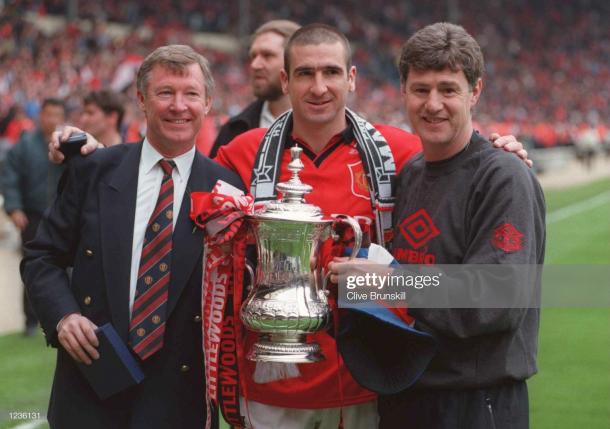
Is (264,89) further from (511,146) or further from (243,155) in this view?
(511,146)

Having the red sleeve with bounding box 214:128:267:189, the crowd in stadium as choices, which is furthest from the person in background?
the crowd in stadium

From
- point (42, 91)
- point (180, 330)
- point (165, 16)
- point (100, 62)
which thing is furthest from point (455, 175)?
point (165, 16)

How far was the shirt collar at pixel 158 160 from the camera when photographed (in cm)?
322

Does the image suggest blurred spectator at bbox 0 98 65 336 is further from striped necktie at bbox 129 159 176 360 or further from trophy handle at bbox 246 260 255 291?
trophy handle at bbox 246 260 255 291

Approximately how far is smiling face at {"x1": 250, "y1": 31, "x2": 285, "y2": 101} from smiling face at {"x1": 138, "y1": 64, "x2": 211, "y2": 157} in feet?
6.00

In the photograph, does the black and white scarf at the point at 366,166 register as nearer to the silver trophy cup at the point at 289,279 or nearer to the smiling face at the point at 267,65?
the silver trophy cup at the point at 289,279

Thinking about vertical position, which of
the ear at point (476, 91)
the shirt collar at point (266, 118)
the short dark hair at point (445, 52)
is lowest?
the shirt collar at point (266, 118)

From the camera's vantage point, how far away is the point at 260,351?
2924 mm

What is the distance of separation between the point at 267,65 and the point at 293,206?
235 centimetres

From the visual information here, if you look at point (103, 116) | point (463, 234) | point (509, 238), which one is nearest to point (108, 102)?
point (103, 116)

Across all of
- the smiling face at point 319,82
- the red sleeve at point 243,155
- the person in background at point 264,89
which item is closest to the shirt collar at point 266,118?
the person in background at point 264,89

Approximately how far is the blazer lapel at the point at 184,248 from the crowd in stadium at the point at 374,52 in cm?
1300

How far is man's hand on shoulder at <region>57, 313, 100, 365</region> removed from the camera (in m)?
2.99

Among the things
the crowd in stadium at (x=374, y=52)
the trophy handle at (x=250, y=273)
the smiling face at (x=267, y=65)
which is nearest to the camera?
the trophy handle at (x=250, y=273)
